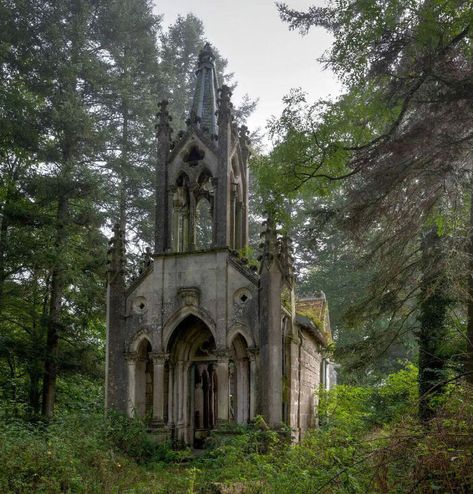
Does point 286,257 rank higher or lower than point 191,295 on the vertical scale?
higher

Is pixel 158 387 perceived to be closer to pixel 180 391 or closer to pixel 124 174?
pixel 180 391

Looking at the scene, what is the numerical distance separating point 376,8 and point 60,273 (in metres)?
12.9

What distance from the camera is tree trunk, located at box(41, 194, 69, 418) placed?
16859mm

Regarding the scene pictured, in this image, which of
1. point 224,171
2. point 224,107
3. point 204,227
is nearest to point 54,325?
point 224,171

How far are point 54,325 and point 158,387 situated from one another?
17.7 ft

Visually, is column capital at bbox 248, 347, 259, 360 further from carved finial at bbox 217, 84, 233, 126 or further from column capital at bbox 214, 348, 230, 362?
carved finial at bbox 217, 84, 233, 126

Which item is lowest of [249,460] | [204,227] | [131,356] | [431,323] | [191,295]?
[249,460]

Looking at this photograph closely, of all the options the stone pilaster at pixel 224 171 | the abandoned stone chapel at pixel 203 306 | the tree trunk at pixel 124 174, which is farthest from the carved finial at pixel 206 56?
the tree trunk at pixel 124 174

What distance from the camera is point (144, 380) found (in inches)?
566

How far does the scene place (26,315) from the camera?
18328mm

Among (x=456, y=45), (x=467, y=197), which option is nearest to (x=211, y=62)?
(x=467, y=197)

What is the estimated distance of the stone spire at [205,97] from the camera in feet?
49.5

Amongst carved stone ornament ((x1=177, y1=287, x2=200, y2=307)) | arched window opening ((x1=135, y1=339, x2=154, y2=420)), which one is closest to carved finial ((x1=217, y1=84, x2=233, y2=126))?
carved stone ornament ((x1=177, y1=287, x2=200, y2=307))

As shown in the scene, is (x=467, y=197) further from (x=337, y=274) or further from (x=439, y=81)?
(x=337, y=274)
